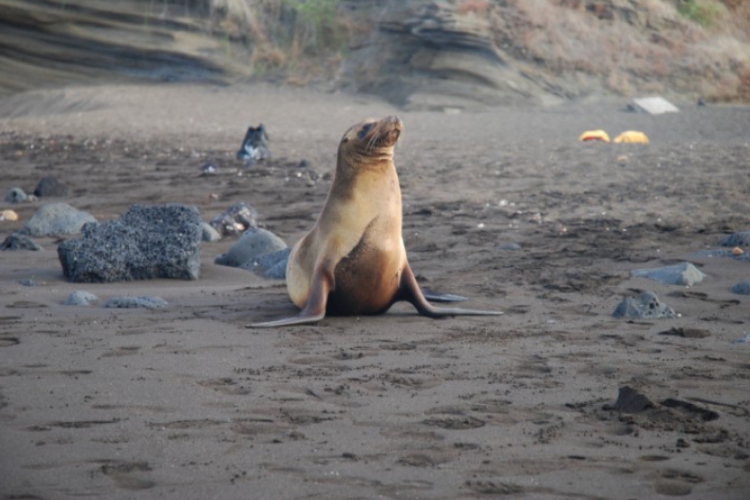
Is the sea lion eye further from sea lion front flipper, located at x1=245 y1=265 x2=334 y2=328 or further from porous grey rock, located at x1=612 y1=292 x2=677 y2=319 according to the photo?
porous grey rock, located at x1=612 y1=292 x2=677 y2=319

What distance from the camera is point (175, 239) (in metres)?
7.05

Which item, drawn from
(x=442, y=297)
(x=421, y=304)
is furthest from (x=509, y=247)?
(x=421, y=304)

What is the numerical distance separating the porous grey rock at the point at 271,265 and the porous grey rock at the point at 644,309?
2.40 metres

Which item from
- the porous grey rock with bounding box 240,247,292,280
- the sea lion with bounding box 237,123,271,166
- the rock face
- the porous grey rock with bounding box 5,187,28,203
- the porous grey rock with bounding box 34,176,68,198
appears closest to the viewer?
the porous grey rock with bounding box 240,247,292,280

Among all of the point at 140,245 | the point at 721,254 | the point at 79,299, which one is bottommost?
the point at 79,299

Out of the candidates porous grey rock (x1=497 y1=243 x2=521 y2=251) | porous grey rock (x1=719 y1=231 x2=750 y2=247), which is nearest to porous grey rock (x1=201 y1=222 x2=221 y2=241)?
porous grey rock (x1=497 y1=243 x2=521 y2=251)

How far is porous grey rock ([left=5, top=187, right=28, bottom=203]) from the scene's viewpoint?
10867mm

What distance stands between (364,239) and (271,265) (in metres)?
1.73

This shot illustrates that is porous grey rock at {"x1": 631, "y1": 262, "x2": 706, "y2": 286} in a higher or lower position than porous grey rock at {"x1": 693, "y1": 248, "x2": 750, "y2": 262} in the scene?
lower

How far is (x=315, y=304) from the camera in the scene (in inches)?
225

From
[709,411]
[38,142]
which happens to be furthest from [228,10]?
[709,411]

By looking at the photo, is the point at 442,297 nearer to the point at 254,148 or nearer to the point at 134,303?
the point at 134,303

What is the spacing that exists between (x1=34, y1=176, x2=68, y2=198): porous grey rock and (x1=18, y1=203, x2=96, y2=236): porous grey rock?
219 centimetres

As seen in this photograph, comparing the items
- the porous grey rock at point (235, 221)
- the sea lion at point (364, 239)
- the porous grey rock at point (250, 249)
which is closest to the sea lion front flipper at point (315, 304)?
the sea lion at point (364, 239)
